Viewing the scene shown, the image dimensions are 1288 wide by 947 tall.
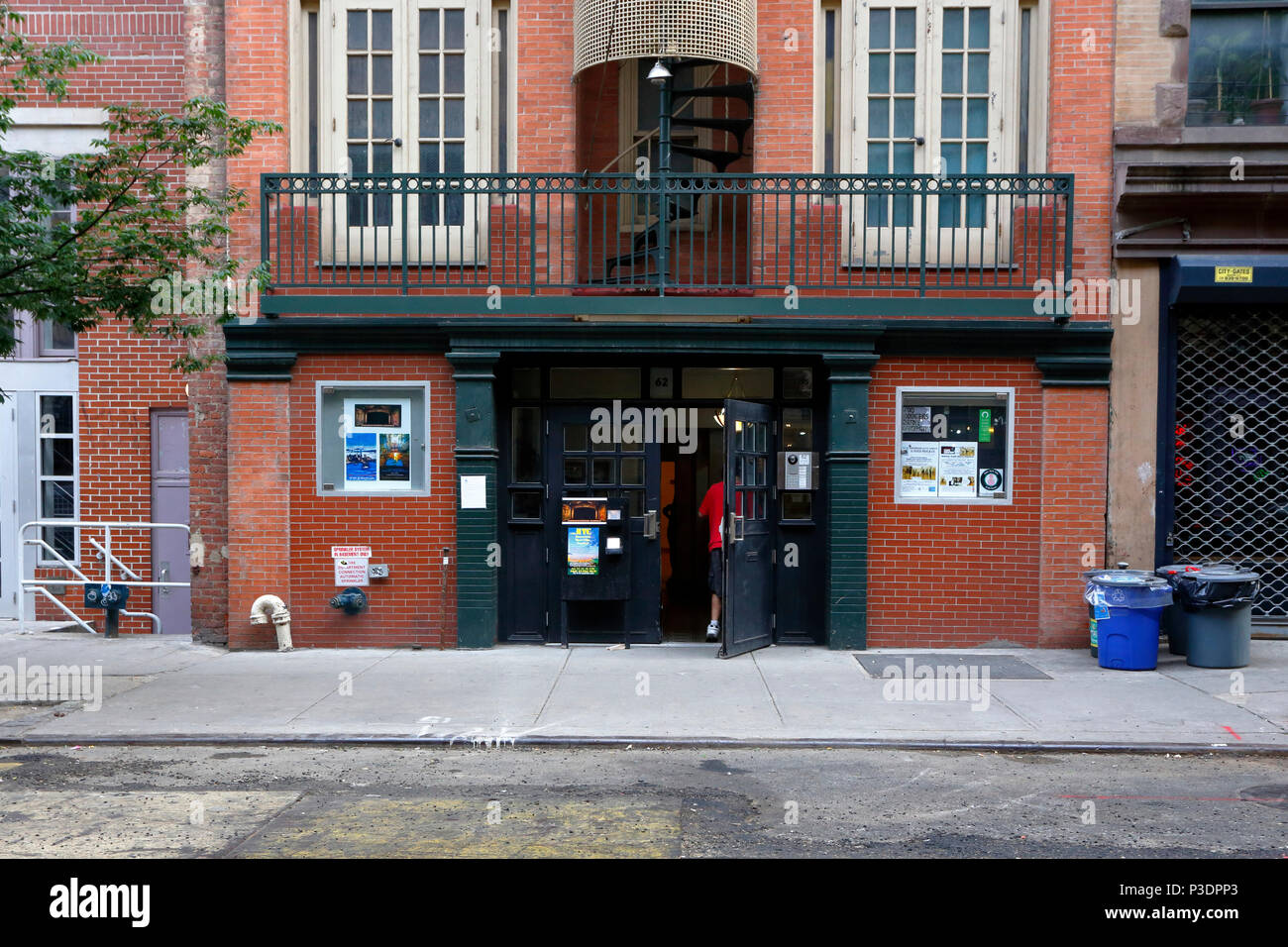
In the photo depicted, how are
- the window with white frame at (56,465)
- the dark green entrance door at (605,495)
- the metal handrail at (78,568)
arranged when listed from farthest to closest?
the window with white frame at (56,465), the metal handrail at (78,568), the dark green entrance door at (605,495)

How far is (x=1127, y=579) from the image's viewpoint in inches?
416

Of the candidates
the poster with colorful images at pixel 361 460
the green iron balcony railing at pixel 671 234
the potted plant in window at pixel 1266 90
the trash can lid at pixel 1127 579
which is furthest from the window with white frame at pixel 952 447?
the poster with colorful images at pixel 361 460

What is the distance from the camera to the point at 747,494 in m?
11.5

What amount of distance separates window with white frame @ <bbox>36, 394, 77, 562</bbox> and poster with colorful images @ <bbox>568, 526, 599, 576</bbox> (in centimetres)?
666

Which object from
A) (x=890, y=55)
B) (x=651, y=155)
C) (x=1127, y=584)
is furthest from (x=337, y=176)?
(x=1127, y=584)

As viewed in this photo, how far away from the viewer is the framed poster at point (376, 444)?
1198 cm

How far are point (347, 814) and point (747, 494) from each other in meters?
6.16

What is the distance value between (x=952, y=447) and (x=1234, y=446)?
3.04m

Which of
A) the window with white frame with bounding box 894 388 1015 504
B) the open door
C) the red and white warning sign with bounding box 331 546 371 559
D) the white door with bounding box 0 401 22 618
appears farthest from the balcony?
the white door with bounding box 0 401 22 618

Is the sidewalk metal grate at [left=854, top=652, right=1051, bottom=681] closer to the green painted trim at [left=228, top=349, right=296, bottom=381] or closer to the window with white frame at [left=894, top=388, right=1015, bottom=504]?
the window with white frame at [left=894, top=388, right=1015, bottom=504]

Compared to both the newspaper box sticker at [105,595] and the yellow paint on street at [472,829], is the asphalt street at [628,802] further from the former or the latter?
the newspaper box sticker at [105,595]

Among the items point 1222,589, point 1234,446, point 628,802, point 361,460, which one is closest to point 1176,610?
point 1222,589

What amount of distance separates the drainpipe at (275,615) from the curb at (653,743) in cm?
344

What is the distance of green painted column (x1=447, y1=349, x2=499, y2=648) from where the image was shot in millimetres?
A: 11680
